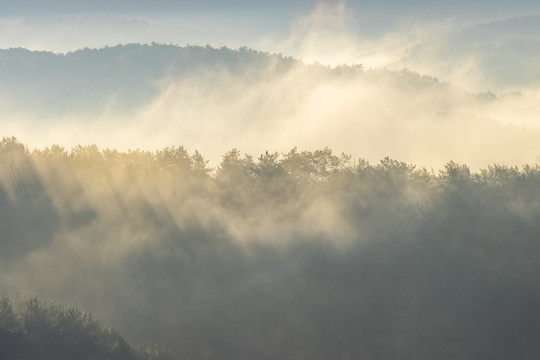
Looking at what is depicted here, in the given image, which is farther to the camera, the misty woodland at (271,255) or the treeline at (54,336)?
the misty woodland at (271,255)

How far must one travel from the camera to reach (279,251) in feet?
206

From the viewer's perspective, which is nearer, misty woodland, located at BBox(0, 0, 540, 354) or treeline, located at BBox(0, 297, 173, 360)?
treeline, located at BBox(0, 297, 173, 360)

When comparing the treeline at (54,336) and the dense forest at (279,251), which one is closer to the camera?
the treeline at (54,336)

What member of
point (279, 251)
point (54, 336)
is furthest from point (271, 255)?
point (54, 336)

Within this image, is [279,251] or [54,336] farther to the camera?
[279,251]

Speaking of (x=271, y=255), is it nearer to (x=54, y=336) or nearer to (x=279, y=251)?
(x=279, y=251)

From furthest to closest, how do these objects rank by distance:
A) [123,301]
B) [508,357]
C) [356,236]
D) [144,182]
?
[144,182] → [356,236] → [123,301] → [508,357]

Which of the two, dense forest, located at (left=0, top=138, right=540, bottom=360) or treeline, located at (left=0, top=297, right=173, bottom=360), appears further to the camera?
dense forest, located at (left=0, top=138, right=540, bottom=360)

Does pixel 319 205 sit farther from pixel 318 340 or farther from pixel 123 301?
pixel 123 301

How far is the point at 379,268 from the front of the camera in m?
60.2

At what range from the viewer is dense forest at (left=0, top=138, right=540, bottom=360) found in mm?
52344

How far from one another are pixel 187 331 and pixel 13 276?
57.9ft

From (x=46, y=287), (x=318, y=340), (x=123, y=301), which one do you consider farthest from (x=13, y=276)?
(x=318, y=340)

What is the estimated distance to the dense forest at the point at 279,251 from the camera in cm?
5234
